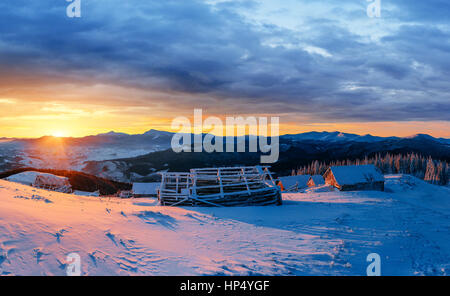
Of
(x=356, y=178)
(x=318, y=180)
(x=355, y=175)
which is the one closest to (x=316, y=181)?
(x=318, y=180)

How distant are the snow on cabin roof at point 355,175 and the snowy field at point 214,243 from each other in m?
22.3

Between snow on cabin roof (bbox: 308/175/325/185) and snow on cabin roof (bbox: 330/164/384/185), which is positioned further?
snow on cabin roof (bbox: 308/175/325/185)

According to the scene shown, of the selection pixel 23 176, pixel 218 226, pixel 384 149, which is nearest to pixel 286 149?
pixel 384 149

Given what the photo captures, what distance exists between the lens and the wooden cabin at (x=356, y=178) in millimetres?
36041

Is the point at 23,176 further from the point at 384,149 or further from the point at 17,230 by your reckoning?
the point at 384,149

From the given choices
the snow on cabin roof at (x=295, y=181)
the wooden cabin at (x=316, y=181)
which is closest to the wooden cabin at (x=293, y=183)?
the snow on cabin roof at (x=295, y=181)

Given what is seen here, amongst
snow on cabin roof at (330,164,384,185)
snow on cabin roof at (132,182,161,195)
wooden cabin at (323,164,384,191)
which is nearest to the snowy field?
wooden cabin at (323,164,384,191)

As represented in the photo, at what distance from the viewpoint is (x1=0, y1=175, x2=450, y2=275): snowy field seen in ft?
23.5

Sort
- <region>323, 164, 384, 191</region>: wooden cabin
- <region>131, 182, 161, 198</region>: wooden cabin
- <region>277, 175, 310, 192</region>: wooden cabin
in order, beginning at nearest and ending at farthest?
<region>323, 164, 384, 191</region>: wooden cabin < <region>131, 182, 161, 198</region>: wooden cabin < <region>277, 175, 310, 192</region>: wooden cabin

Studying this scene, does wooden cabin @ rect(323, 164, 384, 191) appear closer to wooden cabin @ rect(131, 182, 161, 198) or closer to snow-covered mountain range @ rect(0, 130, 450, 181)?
wooden cabin @ rect(131, 182, 161, 198)

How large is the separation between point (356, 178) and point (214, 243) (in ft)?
105

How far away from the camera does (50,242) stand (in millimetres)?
7457

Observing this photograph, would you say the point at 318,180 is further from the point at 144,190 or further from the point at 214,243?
the point at 214,243

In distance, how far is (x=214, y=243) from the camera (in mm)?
10016
